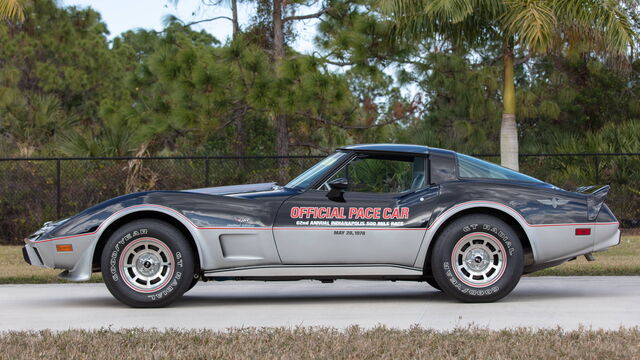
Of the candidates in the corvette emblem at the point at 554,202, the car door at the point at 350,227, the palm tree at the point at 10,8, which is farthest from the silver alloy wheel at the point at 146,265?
the palm tree at the point at 10,8

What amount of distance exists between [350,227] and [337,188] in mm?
373

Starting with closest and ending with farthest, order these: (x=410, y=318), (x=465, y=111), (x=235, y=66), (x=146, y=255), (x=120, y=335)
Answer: (x=120, y=335) → (x=410, y=318) → (x=146, y=255) → (x=235, y=66) → (x=465, y=111)

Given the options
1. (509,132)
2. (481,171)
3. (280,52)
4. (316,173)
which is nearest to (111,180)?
(280,52)

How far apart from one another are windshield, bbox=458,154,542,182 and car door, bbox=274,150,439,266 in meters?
0.51

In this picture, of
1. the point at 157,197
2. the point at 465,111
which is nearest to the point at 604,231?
the point at 157,197

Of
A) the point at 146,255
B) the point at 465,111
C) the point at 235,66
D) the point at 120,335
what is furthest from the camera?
the point at 465,111

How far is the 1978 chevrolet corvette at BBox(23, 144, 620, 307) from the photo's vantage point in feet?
27.0

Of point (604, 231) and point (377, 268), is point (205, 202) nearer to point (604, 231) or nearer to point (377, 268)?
point (377, 268)

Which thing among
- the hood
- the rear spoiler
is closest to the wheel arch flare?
the rear spoiler

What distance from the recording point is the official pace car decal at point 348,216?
27.2ft

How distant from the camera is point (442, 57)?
20.6 metres

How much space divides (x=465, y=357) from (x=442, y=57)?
15.6m

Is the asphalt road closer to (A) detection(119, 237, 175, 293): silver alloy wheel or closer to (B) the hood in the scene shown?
(A) detection(119, 237, 175, 293): silver alloy wheel

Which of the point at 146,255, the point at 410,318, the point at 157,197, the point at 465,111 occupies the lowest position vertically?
the point at 410,318
